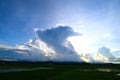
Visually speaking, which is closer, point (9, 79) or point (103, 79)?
point (9, 79)

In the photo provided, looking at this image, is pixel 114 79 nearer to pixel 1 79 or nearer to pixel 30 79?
pixel 30 79

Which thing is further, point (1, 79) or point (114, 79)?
point (114, 79)

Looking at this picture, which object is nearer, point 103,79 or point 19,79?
point 19,79

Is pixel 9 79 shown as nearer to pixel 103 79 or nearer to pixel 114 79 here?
pixel 103 79

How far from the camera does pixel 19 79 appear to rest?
45656 mm

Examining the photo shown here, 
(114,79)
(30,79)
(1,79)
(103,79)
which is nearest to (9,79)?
(1,79)

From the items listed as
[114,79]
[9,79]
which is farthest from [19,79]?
[114,79]

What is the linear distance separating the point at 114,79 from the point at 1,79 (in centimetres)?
3215

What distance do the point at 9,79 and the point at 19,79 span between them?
2.63m

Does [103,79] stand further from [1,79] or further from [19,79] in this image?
[1,79]

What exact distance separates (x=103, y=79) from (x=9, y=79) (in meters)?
27.0

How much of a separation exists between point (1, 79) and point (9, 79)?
202 centimetres

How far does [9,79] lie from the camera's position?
44.7 m

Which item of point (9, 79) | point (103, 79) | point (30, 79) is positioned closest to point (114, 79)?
point (103, 79)
